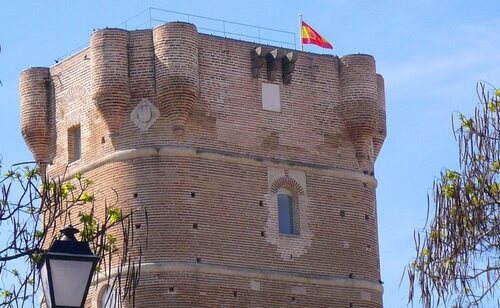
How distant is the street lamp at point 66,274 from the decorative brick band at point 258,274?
24908 mm

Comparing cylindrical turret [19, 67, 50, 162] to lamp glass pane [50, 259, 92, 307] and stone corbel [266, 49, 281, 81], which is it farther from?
lamp glass pane [50, 259, 92, 307]

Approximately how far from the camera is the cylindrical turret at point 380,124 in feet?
146

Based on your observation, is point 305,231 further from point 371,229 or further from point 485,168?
point 485,168

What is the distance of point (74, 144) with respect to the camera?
43.2 metres

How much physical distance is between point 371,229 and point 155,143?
23.8 ft

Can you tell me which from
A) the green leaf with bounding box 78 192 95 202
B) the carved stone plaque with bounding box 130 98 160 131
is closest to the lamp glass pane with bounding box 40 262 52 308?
the green leaf with bounding box 78 192 95 202

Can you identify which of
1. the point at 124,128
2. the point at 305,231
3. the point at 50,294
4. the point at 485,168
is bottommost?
the point at 50,294

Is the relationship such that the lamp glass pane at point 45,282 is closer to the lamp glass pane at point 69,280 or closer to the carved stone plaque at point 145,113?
the lamp glass pane at point 69,280

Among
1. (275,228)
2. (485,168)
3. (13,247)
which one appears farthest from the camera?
(275,228)

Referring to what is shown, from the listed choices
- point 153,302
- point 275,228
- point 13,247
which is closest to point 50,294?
point 13,247

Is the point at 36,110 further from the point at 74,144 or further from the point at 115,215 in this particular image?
the point at 115,215

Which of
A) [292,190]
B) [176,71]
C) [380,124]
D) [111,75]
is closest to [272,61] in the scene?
[176,71]

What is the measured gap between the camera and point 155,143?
40438 mm

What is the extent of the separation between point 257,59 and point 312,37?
2.75 metres
